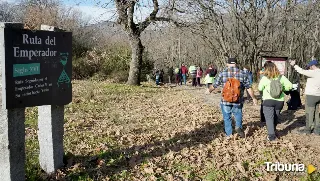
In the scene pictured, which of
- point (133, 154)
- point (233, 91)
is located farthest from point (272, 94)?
point (133, 154)

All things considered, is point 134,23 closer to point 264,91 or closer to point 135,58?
point 135,58

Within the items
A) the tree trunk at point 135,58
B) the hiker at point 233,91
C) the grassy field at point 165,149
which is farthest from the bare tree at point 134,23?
the hiker at point 233,91

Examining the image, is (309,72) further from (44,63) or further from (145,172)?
(44,63)

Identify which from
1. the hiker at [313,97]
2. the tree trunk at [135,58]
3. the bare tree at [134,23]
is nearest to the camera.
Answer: the hiker at [313,97]

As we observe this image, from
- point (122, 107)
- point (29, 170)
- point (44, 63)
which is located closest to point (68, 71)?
point (44, 63)

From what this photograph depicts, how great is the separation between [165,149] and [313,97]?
3.80 m

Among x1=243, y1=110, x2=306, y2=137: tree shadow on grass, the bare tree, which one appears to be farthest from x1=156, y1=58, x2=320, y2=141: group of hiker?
the bare tree

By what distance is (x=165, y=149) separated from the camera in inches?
241

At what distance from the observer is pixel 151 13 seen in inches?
748

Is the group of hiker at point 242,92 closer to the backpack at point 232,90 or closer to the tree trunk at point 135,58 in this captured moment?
the backpack at point 232,90

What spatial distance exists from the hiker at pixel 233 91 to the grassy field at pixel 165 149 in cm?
43

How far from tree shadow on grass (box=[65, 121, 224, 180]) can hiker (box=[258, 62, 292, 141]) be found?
118cm

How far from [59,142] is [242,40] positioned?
18132 mm

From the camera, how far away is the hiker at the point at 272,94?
22.0 ft
